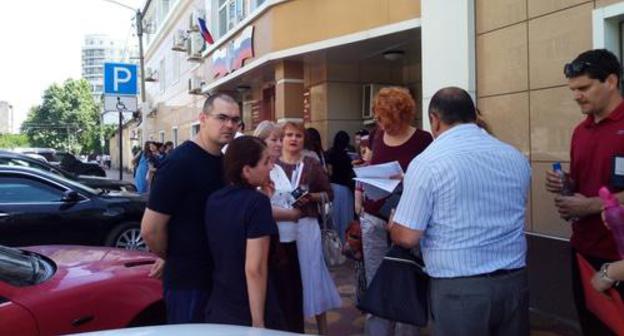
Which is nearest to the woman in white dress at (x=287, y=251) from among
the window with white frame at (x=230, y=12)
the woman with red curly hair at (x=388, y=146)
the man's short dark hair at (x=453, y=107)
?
the woman with red curly hair at (x=388, y=146)

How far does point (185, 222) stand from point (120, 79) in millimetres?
10985

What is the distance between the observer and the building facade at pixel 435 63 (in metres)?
5.40

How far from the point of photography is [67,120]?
72.2 meters

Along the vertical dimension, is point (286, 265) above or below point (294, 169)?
below

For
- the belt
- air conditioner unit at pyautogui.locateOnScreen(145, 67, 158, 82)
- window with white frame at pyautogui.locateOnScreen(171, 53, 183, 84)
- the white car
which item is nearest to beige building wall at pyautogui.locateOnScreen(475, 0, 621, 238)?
the belt

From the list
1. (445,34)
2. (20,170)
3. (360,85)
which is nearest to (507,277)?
(445,34)

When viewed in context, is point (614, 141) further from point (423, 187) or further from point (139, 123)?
point (139, 123)

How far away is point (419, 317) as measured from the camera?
8.86 ft

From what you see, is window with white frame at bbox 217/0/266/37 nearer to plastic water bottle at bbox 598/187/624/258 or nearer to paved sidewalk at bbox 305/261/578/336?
paved sidewalk at bbox 305/261/578/336

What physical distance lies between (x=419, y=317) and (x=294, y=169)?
192 cm

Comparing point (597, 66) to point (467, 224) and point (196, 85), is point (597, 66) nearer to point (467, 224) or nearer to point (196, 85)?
point (467, 224)

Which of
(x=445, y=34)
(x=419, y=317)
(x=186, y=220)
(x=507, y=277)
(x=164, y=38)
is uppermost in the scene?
(x=164, y=38)

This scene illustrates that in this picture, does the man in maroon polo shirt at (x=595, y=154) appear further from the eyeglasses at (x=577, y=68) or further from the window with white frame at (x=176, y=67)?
the window with white frame at (x=176, y=67)

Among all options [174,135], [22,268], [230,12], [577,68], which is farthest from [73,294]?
[174,135]
